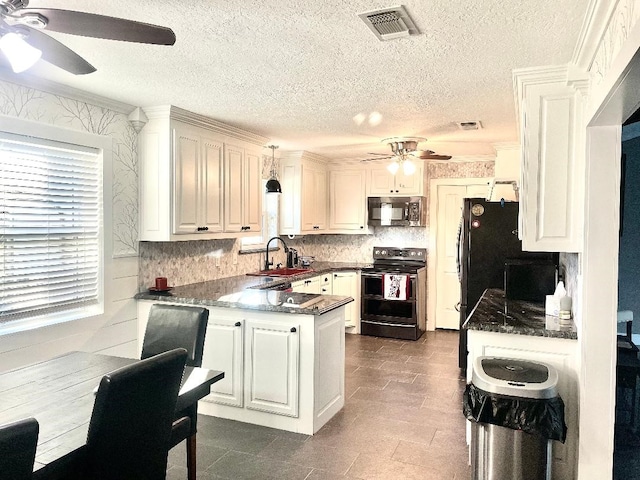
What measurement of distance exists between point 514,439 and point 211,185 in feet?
9.97

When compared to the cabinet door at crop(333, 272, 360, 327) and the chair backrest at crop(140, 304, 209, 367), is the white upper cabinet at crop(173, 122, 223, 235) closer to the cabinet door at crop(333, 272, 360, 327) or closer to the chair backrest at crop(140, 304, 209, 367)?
the chair backrest at crop(140, 304, 209, 367)

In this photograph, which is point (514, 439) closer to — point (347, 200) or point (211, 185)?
point (211, 185)

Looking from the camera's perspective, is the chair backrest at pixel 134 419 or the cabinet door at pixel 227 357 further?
the cabinet door at pixel 227 357

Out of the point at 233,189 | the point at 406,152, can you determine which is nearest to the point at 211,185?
the point at 233,189

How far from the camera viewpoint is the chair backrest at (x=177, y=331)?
2.71 m

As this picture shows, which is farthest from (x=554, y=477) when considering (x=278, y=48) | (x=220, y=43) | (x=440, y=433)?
(x=220, y=43)

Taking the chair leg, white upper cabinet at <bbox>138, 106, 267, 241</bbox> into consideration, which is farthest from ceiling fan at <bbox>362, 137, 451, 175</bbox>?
the chair leg

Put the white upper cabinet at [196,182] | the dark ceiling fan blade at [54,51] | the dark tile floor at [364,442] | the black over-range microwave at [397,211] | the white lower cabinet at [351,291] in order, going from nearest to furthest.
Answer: the dark ceiling fan blade at [54,51]
the dark tile floor at [364,442]
the white upper cabinet at [196,182]
the white lower cabinet at [351,291]
the black over-range microwave at [397,211]

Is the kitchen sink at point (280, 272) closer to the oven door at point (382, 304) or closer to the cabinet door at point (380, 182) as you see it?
the oven door at point (382, 304)

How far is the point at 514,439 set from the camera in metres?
2.44

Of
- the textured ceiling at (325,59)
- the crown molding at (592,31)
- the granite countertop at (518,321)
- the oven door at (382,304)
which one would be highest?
the textured ceiling at (325,59)

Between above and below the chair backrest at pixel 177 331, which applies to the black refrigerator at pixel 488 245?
above

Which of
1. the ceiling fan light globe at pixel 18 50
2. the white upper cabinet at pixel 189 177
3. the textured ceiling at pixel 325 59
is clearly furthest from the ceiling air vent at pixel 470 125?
the ceiling fan light globe at pixel 18 50

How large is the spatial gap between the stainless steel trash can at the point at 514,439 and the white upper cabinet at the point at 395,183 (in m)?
4.19
